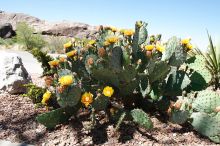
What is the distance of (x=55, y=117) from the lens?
412cm

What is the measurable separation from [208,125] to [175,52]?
3.06 feet

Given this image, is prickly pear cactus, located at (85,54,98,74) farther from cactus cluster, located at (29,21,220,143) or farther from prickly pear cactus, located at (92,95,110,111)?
prickly pear cactus, located at (92,95,110,111)

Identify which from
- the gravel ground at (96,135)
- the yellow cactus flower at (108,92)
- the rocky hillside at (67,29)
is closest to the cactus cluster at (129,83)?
the yellow cactus flower at (108,92)

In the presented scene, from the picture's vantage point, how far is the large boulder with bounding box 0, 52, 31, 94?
17.8ft

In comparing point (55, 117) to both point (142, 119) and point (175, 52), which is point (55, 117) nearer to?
point (142, 119)

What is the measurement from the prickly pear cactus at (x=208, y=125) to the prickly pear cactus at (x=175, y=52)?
0.70m

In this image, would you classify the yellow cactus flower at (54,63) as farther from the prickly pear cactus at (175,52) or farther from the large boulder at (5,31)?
the large boulder at (5,31)

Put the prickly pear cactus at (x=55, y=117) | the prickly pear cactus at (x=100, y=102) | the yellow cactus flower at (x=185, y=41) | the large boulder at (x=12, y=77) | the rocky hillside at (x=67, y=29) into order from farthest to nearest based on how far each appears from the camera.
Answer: the rocky hillside at (x=67, y=29)
the large boulder at (x=12, y=77)
the yellow cactus flower at (x=185, y=41)
the prickly pear cactus at (x=55, y=117)
the prickly pear cactus at (x=100, y=102)

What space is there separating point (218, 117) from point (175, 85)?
0.78m

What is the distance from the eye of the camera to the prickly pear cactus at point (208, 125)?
3.78 meters

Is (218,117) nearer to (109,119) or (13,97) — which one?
(109,119)

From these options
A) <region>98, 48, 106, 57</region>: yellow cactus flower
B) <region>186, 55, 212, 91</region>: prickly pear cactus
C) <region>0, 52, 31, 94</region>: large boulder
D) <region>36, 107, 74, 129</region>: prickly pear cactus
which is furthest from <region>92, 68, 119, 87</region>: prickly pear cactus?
<region>0, 52, 31, 94</region>: large boulder

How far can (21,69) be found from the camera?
18.6ft

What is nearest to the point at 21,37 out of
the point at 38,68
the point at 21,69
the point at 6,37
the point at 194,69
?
the point at 6,37
